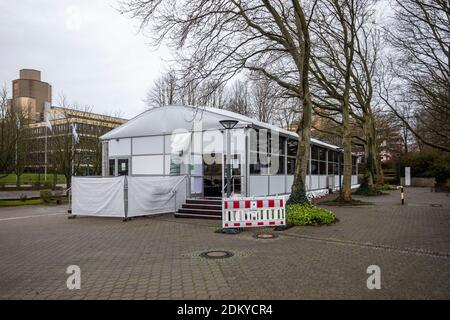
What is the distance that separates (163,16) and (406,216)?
1171cm

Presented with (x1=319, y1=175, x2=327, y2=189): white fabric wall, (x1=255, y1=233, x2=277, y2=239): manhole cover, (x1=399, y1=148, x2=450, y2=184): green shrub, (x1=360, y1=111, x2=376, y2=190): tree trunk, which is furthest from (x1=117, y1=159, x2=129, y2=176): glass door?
(x1=399, y1=148, x2=450, y2=184): green shrub

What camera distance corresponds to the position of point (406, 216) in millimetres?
13922

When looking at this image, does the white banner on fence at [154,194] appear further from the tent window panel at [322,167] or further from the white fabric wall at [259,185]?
the tent window panel at [322,167]

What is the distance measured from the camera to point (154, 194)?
1419cm

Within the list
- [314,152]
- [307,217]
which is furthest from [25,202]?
[314,152]

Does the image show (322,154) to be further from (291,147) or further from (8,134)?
(8,134)

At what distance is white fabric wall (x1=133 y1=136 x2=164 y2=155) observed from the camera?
57.1 ft

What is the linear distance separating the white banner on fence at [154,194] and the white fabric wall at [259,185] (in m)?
2.92

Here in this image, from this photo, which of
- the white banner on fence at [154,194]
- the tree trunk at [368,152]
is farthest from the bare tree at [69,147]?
the tree trunk at [368,152]

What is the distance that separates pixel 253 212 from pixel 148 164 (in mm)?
8683

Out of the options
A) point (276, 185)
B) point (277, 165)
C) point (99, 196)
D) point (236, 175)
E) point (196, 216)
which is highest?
point (277, 165)

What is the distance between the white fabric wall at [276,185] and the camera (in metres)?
17.2

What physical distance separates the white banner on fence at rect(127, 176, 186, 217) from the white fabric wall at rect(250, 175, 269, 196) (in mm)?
2924

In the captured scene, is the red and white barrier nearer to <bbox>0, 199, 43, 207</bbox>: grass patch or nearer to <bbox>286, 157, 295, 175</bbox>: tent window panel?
<bbox>286, 157, 295, 175</bbox>: tent window panel
